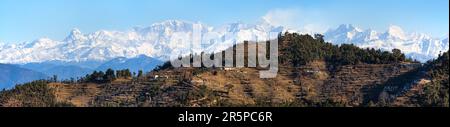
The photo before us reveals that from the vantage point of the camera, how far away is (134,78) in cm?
12569

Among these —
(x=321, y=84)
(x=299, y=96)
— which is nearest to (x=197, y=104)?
(x=299, y=96)

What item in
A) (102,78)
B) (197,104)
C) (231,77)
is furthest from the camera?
(102,78)

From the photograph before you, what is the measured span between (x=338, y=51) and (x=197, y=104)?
3842cm

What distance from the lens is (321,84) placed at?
11781cm

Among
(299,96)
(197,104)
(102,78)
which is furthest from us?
(102,78)

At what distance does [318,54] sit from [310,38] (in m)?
8.07

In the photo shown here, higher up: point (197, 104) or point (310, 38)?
point (310, 38)

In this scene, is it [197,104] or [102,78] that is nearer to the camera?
A: [197,104]
